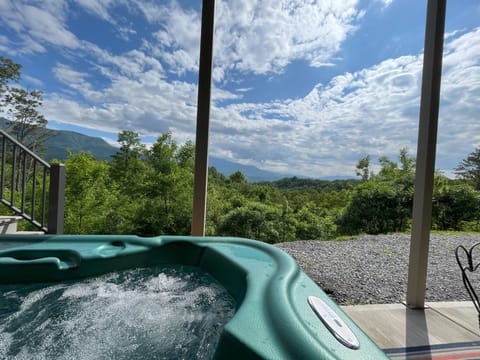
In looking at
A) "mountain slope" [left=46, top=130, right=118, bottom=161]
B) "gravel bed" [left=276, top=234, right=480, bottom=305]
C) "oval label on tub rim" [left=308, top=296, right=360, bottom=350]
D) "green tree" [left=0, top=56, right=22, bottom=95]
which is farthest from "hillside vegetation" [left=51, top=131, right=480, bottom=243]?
"oval label on tub rim" [left=308, top=296, right=360, bottom=350]

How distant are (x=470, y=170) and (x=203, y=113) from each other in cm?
495

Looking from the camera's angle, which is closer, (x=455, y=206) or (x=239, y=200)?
(x=455, y=206)

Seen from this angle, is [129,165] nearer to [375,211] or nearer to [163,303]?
[163,303]

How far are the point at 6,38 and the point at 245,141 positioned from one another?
4890 mm

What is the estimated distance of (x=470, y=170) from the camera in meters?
4.42

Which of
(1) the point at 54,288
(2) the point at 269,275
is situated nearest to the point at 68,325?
(1) the point at 54,288

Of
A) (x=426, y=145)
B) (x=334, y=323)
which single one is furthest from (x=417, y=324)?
(x=334, y=323)

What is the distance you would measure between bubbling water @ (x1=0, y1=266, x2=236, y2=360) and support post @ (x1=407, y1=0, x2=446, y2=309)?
142 centimetres

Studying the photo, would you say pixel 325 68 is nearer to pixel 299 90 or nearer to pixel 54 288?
pixel 299 90

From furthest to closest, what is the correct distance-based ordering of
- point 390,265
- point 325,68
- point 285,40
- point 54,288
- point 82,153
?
point 82,153, point 325,68, point 285,40, point 390,265, point 54,288

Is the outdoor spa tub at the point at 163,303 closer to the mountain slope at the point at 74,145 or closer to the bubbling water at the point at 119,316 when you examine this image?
the bubbling water at the point at 119,316

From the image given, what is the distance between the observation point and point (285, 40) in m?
4.08

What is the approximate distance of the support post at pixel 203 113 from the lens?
1758 mm

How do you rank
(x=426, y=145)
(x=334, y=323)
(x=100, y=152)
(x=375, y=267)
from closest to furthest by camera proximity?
(x=334, y=323)
(x=426, y=145)
(x=375, y=267)
(x=100, y=152)
